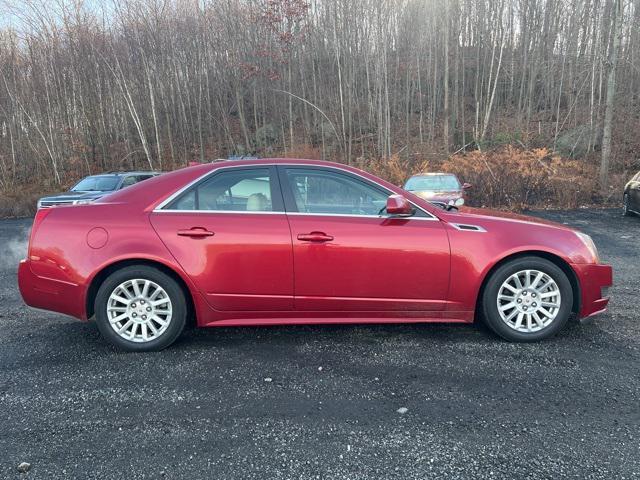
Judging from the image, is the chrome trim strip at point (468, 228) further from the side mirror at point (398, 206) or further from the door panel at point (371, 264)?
the side mirror at point (398, 206)

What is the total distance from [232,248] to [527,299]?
8.33 ft

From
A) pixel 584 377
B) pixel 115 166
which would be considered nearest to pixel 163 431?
pixel 584 377

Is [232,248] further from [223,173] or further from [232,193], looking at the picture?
[223,173]

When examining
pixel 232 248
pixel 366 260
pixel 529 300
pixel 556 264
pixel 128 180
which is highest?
pixel 128 180

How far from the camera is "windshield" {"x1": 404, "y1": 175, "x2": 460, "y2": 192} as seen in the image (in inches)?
402

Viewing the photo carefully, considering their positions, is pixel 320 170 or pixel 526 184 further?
pixel 526 184

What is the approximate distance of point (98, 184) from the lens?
1105 centimetres

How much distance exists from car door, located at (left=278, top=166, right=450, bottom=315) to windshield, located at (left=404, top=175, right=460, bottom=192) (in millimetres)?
6945

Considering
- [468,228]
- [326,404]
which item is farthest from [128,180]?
[326,404]

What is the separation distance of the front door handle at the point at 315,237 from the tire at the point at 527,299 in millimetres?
1435

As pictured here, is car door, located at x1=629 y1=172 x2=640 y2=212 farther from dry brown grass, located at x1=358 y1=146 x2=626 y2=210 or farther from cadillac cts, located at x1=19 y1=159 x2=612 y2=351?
cadillac cts, located at x1=19 y1=159 x2=612 y2=351

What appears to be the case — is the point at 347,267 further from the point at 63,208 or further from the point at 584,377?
the point at 63,208

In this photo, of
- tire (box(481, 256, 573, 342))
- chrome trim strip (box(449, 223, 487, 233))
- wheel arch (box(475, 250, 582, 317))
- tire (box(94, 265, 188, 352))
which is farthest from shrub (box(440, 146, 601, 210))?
tire (box(94, 265, 188, 352))

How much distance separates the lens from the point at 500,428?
93.7 inches
